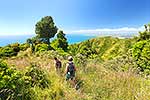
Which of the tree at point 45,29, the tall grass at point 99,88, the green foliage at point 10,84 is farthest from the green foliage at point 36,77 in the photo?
the tree at point 45,29

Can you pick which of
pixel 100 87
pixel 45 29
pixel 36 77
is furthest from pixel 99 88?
pixel 45 29

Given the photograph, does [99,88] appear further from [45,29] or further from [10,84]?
[45,29]

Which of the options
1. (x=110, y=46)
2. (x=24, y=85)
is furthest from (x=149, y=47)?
(x=110, y=46)

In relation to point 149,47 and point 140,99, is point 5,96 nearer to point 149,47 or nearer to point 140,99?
A: point 140,99

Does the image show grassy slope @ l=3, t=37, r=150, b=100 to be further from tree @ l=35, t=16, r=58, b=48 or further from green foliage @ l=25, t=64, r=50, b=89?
tree @ l=35, t=16, r=58, b=48

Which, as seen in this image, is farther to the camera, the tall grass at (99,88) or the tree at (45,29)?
the tree at (45,29)

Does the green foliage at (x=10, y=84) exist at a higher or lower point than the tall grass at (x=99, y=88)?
higher

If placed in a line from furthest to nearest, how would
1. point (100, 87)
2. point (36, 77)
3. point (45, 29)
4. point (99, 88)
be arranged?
point (45, 29), point (36, 77), point (100, 87), point (99, 88)

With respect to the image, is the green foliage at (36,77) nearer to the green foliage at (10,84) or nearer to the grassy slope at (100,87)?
the grassy slope at (100,87)

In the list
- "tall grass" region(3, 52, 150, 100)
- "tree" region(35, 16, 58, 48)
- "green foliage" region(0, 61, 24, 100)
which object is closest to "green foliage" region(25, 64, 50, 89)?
"tall grass" region(3, 52, 150, 100)

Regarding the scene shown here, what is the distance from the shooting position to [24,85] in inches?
300

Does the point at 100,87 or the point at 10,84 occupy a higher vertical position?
the point at 10,84

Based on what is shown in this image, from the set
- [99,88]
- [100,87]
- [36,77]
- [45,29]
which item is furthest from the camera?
[45,29]

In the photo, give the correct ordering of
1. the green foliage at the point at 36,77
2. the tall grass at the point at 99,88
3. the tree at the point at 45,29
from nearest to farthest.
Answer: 1. the tall grass at the point at 99,88
2. the green foliage at the point at 36,77
3. the tree at the point at 45,29
